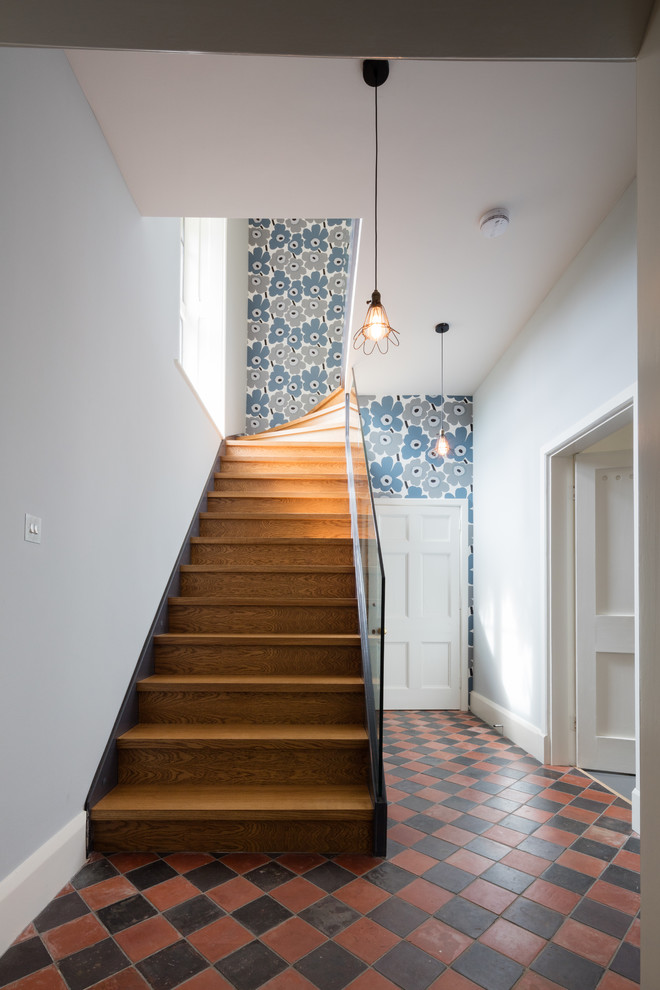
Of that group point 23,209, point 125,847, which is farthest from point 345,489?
point 23,209

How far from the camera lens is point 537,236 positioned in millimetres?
3418

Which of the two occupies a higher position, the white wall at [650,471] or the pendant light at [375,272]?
the pendant light at [375,272]

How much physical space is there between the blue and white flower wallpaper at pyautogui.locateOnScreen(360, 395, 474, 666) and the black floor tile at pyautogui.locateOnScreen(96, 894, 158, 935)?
14.0ft

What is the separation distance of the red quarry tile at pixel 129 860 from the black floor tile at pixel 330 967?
855mm

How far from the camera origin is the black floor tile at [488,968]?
5.91 feet

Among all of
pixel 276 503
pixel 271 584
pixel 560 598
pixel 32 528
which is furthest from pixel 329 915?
pixel 276 503

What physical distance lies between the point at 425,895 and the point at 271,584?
206 cm

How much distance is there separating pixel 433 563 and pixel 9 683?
445cm

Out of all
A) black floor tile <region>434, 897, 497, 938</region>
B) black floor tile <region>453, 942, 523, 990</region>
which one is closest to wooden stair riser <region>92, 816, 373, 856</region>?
black floor tile <region>434, 897, 497, 938</region>

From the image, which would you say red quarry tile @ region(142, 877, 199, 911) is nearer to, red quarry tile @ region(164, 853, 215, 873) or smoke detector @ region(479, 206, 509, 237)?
red quarry tile @ region(164, 853, 215, 873)

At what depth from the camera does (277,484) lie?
17.4 feet

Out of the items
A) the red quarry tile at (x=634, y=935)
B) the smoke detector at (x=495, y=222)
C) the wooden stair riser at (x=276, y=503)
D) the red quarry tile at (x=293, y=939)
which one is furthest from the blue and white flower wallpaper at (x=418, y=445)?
the red quarry tile at (x=293, y=939)

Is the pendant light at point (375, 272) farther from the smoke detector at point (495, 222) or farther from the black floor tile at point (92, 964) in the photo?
the black floor tile at point (92, 964)

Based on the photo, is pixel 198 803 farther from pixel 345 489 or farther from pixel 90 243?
pixel 345 489
